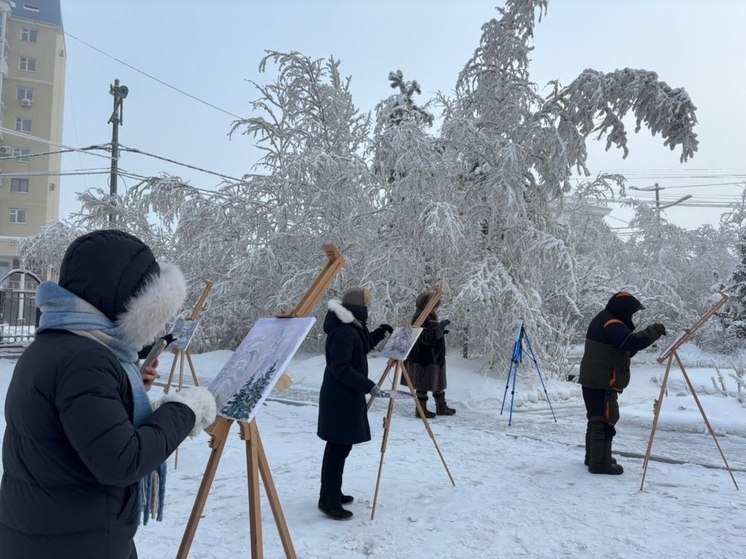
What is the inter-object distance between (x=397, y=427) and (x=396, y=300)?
16.1 feet

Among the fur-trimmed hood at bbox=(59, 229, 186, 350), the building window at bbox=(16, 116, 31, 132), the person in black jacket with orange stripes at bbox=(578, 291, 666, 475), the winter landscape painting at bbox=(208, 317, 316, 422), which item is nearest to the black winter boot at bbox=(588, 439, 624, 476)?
the person in black jacket with orange stripes at bbox=(578, 291, 666, 475)

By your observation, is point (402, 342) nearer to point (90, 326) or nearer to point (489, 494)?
point (489, 494)

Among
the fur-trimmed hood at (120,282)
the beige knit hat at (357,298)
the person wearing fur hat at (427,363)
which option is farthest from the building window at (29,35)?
the fur-trimmed hood at (120,282)

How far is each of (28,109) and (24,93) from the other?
3.52 ft

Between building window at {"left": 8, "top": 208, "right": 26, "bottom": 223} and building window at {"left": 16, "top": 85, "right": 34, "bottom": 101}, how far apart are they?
7325 millimetres

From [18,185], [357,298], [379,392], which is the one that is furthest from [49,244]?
Answer: [18,185]

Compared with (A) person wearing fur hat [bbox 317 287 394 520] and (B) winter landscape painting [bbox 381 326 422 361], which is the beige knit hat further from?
(B) winter landscape painting [bbox 381 326 422 361]

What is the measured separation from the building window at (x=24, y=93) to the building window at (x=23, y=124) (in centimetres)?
130

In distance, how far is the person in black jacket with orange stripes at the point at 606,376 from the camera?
5484 mm

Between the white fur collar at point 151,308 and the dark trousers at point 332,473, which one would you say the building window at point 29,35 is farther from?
the white fur collar at point 151,308

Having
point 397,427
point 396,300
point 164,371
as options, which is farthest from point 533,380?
point 164,371

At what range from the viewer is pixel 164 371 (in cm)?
1305

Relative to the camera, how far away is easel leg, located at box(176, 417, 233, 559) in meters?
2.37

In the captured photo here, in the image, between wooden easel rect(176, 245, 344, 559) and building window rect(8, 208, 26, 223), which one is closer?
wooden easel rect(176, 245, 344, 559)
